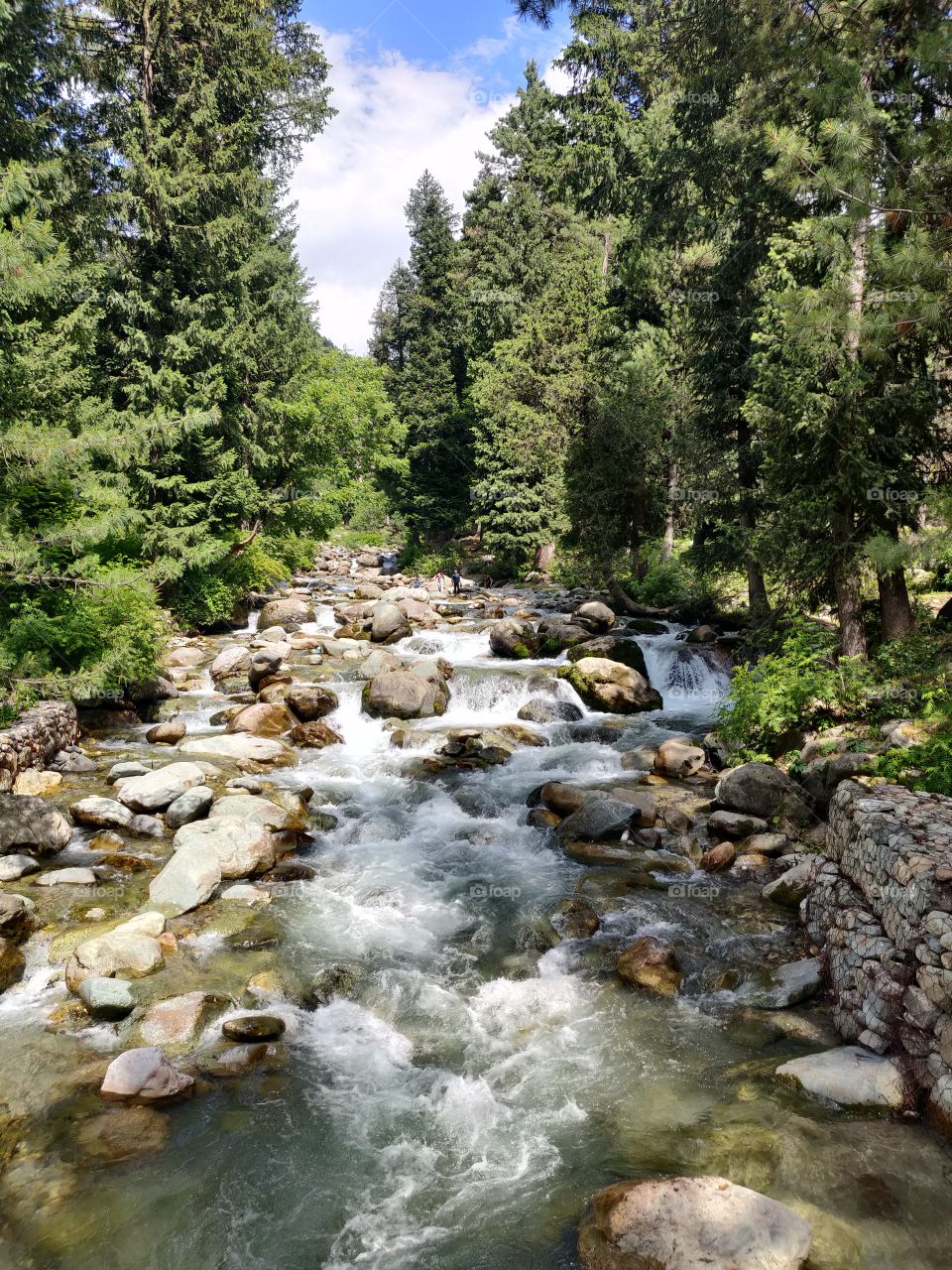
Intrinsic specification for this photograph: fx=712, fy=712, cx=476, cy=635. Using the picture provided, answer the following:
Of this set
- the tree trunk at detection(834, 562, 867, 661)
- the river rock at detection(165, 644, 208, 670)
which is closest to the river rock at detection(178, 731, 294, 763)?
the river rock at detection(165, 644, 208, 670)

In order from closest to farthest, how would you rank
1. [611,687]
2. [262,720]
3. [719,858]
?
[719,858] → [262,720] → [611,687]

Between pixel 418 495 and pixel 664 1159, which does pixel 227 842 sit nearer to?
pixel 664 1159

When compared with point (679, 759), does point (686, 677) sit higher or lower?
higher

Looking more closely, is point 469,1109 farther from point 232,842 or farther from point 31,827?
point 31,827

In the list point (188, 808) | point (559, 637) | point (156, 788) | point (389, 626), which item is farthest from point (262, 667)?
point (559, 637)

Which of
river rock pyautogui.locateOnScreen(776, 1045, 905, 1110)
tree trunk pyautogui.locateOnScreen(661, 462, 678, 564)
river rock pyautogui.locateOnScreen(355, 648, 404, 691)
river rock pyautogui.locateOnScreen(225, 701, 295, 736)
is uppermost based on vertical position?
tree trunk pyautogui.locateOnScreen(661, 462, 678, 564)

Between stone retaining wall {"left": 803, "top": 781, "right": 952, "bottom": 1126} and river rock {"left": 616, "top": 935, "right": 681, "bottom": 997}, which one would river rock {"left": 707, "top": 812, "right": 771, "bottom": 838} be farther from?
river rock {"left": 616, "top": 935, "right": 681, "bottom": 997}

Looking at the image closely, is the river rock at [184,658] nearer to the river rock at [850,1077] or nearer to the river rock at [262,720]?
the river rock at [262,720]

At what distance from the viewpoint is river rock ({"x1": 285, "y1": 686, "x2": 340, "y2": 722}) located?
576 inches

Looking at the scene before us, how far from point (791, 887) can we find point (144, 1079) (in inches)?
255

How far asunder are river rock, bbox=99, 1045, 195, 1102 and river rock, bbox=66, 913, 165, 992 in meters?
1.18

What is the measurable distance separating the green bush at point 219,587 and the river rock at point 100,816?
11.3 m

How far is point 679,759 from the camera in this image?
12.1m

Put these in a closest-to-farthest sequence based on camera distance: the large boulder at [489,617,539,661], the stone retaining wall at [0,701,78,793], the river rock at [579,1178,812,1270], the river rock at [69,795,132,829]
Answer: the river rock at [579,1178,812,1270] < the river rock at [69,795,132,829] < the stone retaining wall at [0,701,78,793] < the large boulder at [489,617,539,661]
